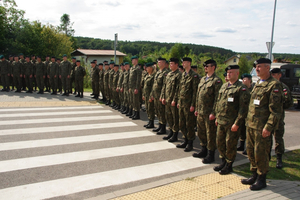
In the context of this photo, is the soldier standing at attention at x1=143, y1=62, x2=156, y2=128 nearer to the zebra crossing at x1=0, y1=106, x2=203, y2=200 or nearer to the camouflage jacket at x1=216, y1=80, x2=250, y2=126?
the zebra crossing at x1=0, y1=106, x2=203, y2=200

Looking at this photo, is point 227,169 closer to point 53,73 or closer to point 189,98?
point 189,98

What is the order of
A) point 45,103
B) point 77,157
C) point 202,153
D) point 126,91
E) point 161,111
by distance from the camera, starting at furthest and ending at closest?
point 45,103
point 126,91
point 161,111
point 202,153
point 77,157

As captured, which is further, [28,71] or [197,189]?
[28,71]

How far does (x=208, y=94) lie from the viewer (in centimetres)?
521

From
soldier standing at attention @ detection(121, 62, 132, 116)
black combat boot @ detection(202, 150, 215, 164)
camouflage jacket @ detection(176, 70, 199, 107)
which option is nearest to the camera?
black combat boot @ detection(202, 150, 215, 164)

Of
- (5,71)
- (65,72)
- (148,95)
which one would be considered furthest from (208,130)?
(5,71)

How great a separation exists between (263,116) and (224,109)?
2.65 feet

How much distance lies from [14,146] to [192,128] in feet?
14.8

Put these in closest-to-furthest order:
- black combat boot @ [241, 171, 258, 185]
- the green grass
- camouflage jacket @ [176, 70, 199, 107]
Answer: black combat boot @ [241, 171, 258, 185] → the green grass → camouflage jacket @ [176, 70, 199, 107]

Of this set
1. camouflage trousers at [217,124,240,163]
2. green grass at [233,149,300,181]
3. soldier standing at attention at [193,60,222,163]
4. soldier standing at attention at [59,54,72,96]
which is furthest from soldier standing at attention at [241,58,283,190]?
soldier standing at attention at [59,54,72,96]

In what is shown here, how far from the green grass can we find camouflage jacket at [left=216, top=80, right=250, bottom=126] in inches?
44.1

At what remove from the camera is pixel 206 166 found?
16.8ft

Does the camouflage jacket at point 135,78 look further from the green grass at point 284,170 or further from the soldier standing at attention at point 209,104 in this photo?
the green grass at point 284,170

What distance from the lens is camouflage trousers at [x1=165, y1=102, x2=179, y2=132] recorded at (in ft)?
21.6
